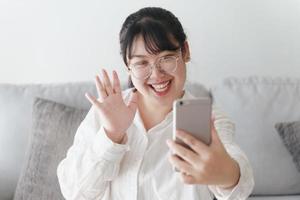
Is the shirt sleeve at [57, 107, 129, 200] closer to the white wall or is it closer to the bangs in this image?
the bangs

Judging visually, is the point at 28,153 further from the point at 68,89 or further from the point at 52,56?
the point at 52,56

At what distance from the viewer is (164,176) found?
44.5 inches

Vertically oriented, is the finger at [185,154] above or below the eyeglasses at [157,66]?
below

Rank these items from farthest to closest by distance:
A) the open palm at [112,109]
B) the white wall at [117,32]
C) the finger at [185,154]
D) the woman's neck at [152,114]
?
the white wall at [117,32], the woman's neck at [152,114], the open palm at [112,109], the finger at [185,154]

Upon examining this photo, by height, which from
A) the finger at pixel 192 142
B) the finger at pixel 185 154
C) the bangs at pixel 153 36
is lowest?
the finger at pixel 185 154

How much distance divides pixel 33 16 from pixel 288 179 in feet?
4.40

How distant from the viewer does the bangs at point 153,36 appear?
109 centimetres

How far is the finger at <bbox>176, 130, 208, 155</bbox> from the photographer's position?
86 cm

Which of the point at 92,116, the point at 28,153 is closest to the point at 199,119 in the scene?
the point at 92,116

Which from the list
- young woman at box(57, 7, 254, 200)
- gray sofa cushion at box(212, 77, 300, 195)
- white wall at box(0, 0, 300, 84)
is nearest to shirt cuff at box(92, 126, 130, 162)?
young woman at box(57, 7, 254, 200)

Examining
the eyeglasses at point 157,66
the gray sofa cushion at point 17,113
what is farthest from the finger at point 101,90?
the gray sofa cushion at point 17,113

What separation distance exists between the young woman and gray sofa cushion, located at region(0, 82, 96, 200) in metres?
0.57

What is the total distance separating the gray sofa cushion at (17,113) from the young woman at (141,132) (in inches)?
22.6

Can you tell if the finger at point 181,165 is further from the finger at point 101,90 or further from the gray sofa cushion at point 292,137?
the gray sofa cushion at point 292,137
